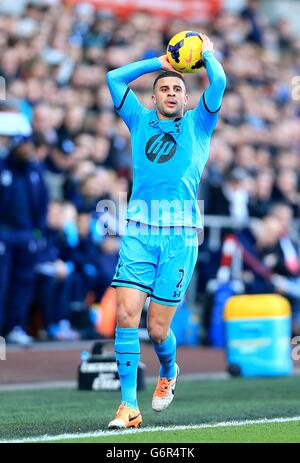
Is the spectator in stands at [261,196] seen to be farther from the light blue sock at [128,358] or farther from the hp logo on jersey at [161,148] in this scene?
the light blue sock at [128,358]

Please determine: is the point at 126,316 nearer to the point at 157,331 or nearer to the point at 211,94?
the point at 157,331

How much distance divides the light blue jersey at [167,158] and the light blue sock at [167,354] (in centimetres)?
82

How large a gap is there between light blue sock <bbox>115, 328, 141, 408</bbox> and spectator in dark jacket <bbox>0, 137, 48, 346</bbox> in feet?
22.1

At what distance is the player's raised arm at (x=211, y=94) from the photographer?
25.8 feet

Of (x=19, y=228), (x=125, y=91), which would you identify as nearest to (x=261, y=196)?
(x=19, y=228)

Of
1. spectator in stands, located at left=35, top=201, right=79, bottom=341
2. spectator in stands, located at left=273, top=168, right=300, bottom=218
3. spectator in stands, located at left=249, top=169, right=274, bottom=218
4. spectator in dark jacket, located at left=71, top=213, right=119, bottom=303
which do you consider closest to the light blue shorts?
spectator in stands, located at left=35, top=201, right=79, bottom=341

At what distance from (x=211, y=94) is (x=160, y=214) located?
0.88 m

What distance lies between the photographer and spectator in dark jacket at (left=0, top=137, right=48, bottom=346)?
1429 centimetres

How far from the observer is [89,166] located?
614 inches

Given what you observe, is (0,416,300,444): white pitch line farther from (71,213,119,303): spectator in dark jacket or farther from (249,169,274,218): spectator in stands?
(249,169,274,218): spectator in stands

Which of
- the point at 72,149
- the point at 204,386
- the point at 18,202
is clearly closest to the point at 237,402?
the point at 204,386

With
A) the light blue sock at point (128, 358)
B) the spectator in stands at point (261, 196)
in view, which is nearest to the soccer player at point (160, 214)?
the light blue sock at point (128, 358)
